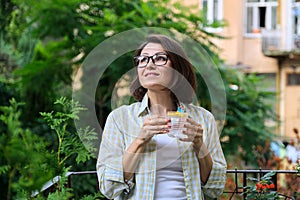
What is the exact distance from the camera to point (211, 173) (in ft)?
6.92

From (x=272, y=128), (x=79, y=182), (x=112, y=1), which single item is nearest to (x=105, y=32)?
(x=112, y=1)

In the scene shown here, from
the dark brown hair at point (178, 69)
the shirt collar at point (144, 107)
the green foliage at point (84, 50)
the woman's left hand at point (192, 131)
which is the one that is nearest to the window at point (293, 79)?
the green foliage at point (84, 50)

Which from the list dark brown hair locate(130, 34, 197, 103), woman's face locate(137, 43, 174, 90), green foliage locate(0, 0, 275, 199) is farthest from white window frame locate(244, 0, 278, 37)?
woman's face locate(137, 43, 174, 90)

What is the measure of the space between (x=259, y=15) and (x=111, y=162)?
1708cm

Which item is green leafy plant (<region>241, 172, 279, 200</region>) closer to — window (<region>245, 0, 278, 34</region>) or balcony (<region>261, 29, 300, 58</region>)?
balcony (<region>261, 29, 300, 58</region>)

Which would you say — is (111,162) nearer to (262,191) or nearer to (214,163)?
(214,163)

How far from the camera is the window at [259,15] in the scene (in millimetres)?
18344

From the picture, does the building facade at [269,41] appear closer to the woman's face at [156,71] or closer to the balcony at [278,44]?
the balcony at [278,44]

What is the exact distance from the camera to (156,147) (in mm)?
2029

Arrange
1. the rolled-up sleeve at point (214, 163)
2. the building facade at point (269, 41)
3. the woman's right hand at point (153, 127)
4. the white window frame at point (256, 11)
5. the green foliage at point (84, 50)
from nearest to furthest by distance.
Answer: the woman's right hand at point (153, 127) → the rolled-up sleeve at point (214, 163) → the green foliage at point (84, 50) → the building facade at point (269, 41) → the white window frame at point (256, 11)

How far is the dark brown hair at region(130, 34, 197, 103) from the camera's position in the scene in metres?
2.05

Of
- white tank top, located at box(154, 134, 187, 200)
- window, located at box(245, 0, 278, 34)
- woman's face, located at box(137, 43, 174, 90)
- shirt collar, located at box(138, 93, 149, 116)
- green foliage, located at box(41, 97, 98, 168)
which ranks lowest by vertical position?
white tank top, located at box(154, 134, 187, 200)

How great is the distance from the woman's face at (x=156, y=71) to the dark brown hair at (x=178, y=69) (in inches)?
1.0

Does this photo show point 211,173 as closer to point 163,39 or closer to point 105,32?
point 163,39
